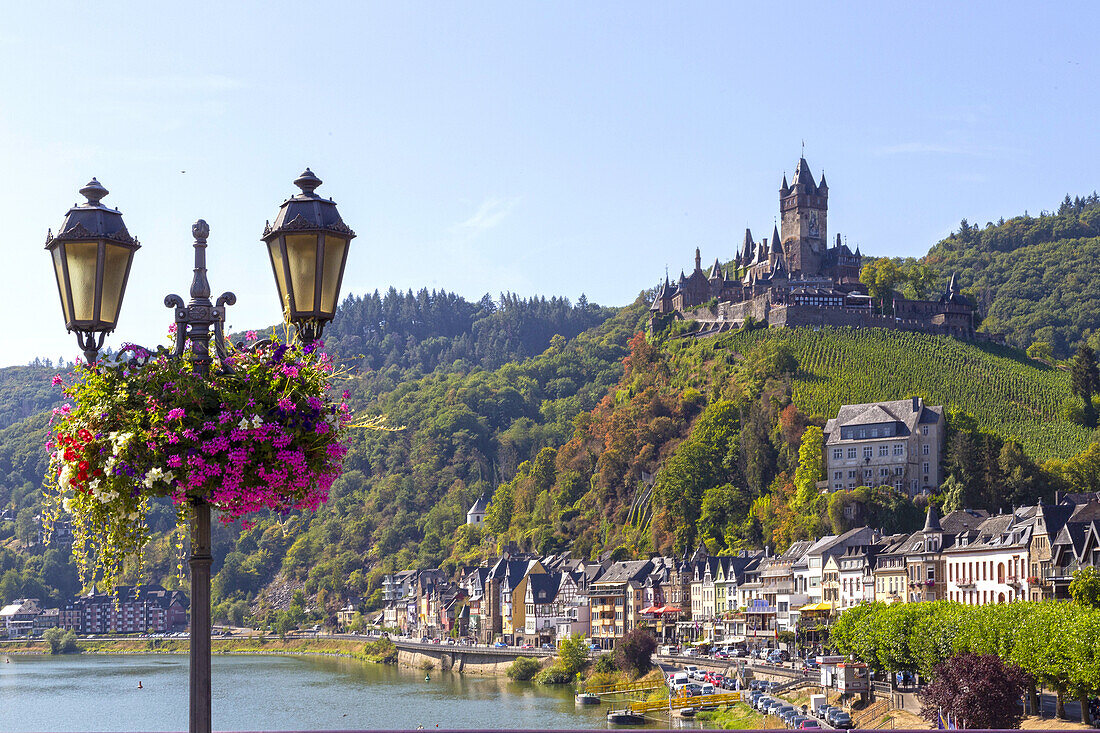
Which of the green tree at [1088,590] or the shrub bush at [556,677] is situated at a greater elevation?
the green tree at [1088,590]

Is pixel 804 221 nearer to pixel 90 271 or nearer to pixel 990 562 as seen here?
pixel 990 562

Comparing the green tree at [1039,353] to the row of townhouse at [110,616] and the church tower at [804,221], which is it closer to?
the church tower at [804,221]

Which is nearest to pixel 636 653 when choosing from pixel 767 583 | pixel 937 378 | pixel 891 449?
pixel 767 583

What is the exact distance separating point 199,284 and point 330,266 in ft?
2.54

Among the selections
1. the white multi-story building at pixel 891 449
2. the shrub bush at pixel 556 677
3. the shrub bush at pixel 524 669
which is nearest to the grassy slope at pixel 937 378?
the white multi-story building at pixel 891 449

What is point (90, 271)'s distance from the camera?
8.03 meters

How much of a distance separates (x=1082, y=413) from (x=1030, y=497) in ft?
76.9

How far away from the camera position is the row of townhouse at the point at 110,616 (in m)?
173

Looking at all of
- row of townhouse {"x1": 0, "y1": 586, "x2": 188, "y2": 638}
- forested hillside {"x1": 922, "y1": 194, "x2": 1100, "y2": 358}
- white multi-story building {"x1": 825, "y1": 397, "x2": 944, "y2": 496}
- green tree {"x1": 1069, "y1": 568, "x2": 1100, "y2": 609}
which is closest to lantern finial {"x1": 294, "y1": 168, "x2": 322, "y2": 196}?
green tree {"x1": 1069, "y1": 568, "x2": 1100, "y2": 609}

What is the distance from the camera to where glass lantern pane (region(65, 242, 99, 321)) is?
8.00m

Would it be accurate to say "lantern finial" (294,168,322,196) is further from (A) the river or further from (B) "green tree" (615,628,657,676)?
(B) "green tree" (615,628,657,676)

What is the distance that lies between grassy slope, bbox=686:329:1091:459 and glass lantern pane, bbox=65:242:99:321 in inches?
4229

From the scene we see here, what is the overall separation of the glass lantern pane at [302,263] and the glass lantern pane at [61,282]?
1.29 meters

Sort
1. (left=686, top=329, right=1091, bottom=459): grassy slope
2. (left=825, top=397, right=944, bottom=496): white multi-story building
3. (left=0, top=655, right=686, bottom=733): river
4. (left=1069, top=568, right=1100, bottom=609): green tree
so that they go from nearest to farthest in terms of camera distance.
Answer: (left=1069, top=568, right=1100, bottom=609): green tree
(left=0, top=655, right=686, bottom=733): river
(left=825, top=397, right=944, bottom=496): white multi-story building
(left=686, top=329, right=1091, bottom=459): grassy slope
